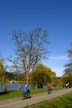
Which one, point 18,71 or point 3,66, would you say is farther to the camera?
point 18,71

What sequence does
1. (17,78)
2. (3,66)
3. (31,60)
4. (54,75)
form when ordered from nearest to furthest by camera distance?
(3,66) → (31,60) → (17,78) → (54,75)

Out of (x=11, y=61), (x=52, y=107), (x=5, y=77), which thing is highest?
(x=11, y=61)

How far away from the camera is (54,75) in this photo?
384ft

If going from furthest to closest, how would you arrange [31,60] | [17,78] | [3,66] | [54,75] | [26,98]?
[54,75]
[17,78]
[31,60]
[3,66]
[26,98]

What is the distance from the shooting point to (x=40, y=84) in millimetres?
100562

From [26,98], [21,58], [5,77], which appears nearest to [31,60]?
[21,58]

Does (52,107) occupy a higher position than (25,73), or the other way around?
(25,73)

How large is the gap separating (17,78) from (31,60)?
9.75 meters

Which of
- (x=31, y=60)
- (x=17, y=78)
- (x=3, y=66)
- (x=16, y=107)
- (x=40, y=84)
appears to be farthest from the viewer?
(x=40, y=84)

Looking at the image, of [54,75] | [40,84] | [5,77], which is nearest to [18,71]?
[5,77]

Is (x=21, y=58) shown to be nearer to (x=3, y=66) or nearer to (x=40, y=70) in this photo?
(x=3, y=66)

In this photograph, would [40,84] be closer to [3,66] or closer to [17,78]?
[17,78]

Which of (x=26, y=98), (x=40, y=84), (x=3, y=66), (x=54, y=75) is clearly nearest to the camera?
(x=26, y=98)

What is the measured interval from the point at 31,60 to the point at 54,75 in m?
48.1
